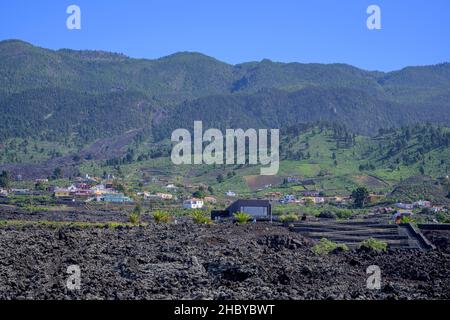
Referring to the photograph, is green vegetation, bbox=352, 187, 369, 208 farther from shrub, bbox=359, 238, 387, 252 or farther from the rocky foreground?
the rocky foreground

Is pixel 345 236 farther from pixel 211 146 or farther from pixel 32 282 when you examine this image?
pixel 211 146

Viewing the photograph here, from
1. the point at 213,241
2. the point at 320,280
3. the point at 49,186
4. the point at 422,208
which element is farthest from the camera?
the point at 49,186

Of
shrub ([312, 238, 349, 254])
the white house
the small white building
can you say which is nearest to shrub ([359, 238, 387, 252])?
shrub ([312, 238, 349, 254])

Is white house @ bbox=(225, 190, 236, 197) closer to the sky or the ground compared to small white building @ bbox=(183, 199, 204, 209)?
closer to the ground

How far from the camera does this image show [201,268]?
1005 inches

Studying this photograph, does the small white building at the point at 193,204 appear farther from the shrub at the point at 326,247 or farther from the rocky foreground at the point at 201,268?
the shrub at the point at 326,247

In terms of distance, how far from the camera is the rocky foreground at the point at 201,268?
20.7m

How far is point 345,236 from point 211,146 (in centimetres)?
9913

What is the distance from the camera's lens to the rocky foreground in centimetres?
2066

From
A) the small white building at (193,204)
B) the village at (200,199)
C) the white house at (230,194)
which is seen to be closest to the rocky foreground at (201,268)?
the village at (200,199)

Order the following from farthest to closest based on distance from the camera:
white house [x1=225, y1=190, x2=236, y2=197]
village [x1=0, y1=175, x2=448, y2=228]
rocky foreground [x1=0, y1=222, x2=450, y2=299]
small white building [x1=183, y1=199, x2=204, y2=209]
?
1. white house [x1=225, y1=190, x2=236, y2=197]
2. small white building [x1=183, y1=199, x2=204, y2=209]
3. village [x1=0, y1=175, x2=448, y2=228]
4. rocky foreground [x1=0, y1=222, x2=450, y2=299]

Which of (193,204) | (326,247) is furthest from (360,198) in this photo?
(326,247)

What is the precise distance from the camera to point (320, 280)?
24.2 m
